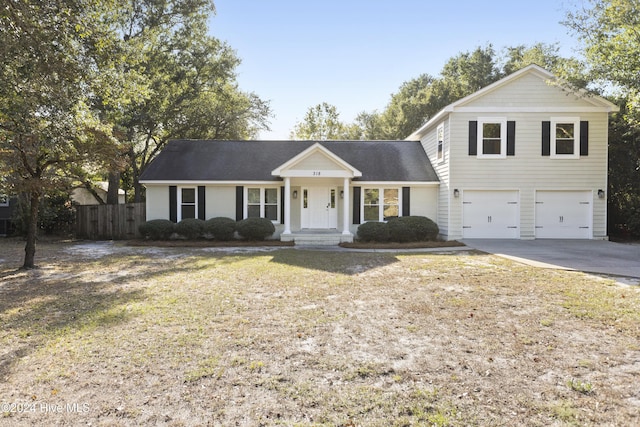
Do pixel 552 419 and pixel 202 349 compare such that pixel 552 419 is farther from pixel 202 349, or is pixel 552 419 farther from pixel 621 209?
pixel 621 209

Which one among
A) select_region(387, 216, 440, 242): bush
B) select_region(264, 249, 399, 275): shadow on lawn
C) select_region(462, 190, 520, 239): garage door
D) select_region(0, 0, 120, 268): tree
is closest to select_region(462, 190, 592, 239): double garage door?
select_region(462, 190, 520, 239): garage door

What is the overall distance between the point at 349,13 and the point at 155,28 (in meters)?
12.8

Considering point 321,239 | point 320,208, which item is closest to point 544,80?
point 320,208

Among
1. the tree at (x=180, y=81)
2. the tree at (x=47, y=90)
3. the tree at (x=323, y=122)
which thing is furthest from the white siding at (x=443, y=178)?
the tree at (x=323, y=122)

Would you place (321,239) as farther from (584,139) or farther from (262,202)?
(584,139)

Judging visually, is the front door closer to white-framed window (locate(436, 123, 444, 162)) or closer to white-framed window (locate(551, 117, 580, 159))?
white-framed window (locate(436, 123, 444, 162))

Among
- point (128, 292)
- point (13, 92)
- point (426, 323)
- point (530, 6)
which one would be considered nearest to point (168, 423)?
point (426, 323)

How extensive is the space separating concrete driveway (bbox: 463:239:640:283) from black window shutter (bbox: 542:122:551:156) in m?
3.66

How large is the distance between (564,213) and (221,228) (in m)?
14.3

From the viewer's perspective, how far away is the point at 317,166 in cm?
1538

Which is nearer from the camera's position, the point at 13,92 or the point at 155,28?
the point at 13,92

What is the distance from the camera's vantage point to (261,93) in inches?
1016

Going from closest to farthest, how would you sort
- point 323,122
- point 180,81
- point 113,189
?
1. point 113,189
2. point 180,81
3. point 323,122

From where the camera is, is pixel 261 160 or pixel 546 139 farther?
pixel 261 160
